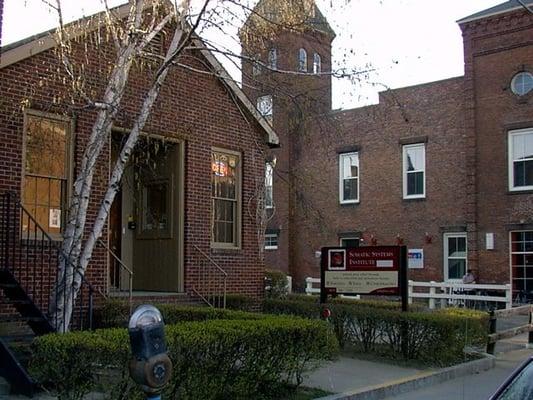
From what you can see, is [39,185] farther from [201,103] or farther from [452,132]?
[452,132]

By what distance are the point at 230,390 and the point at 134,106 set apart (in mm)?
6749

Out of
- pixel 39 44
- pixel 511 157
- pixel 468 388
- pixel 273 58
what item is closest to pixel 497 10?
pixel 511 157

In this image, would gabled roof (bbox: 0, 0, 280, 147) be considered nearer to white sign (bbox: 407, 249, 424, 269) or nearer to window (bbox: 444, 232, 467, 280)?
window (bbox: 444, 232, 467, 280)

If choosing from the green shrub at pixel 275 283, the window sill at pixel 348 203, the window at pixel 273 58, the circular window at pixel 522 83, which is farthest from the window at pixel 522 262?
the window at pixel 273 58

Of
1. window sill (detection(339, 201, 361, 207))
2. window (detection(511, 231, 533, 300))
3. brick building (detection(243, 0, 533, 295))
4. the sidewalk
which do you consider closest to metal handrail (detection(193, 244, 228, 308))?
the sidewalk

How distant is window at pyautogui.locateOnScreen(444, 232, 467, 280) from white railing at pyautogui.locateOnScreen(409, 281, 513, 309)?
4.02 ft

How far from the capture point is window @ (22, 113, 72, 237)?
11133 millimetres

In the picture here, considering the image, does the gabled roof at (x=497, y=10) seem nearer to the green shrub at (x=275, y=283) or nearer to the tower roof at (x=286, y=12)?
the green shrub at (x=275, y=283)

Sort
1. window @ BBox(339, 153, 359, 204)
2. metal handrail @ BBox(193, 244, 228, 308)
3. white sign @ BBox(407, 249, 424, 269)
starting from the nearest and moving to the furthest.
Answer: metal handrail @ BBox(193, 244, 228, 308) → white sign @ BBox(407, 249, 424, 269) → window @ BBox(339, 153, 359, 204)

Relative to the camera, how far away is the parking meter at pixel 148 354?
3.77m

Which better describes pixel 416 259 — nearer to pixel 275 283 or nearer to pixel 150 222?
pixel 275 283

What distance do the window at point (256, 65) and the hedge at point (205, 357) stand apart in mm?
3515

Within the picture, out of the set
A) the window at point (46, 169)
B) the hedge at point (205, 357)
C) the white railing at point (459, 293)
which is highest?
the window at point (46, 169)

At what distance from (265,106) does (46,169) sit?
4.04m
